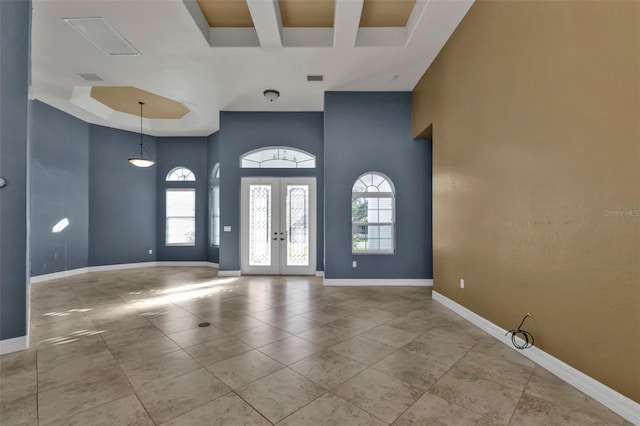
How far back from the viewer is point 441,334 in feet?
10.7

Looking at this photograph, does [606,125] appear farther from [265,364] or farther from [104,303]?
[104,303]

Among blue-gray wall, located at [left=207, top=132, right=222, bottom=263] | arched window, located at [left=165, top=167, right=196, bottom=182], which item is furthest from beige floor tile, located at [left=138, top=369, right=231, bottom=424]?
arched window, located at [left=165, top=167, right=196, bottom=182]

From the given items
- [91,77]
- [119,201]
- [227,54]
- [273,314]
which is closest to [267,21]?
[227,54]

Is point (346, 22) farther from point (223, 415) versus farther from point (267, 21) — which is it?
point (223, 415)

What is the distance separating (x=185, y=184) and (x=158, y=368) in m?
6.63

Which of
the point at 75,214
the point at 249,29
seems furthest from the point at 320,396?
the point at 75,214

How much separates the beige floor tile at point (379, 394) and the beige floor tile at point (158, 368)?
138cm

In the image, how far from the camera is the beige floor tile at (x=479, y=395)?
1.96m

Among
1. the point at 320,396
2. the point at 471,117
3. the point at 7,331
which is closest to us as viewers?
the point at 320,396

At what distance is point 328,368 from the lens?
8.32ft

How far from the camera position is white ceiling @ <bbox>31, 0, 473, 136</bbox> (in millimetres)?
3508

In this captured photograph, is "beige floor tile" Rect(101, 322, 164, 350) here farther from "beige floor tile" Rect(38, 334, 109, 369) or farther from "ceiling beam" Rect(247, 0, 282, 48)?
"ceiling beam" Rect(247, 0, 282, 48)

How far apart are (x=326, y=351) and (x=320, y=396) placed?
729mm

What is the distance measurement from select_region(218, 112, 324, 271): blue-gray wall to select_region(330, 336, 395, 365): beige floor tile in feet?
13.4
